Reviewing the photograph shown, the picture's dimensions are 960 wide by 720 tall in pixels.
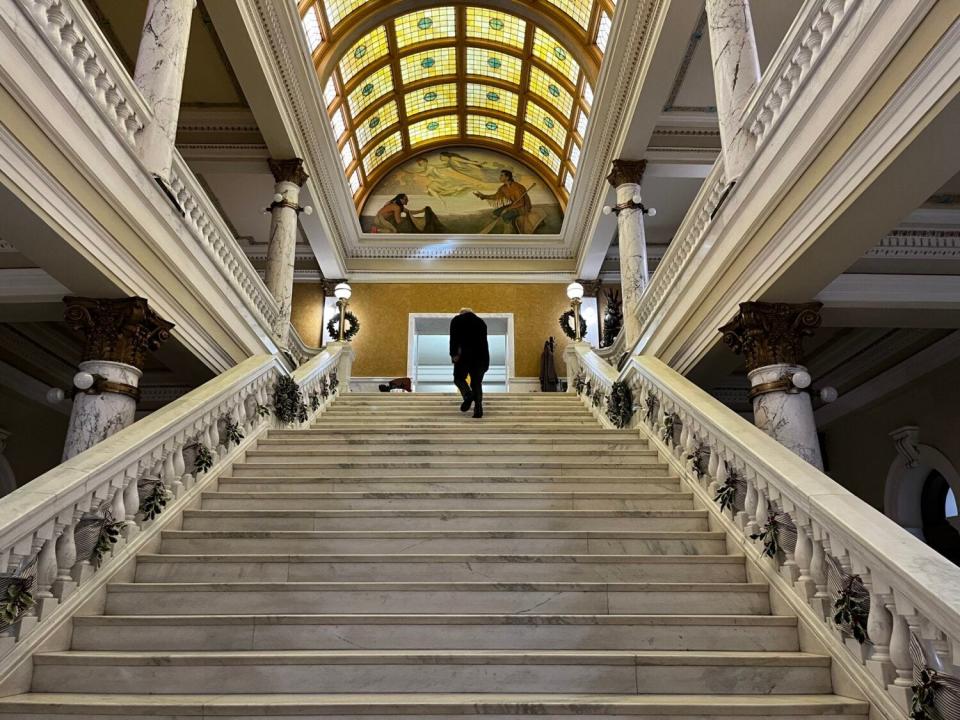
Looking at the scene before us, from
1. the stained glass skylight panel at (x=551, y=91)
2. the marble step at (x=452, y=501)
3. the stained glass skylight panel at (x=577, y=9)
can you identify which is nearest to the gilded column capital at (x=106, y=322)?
the marble step at (x=452, y=501)

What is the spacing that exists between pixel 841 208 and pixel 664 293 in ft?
13.3

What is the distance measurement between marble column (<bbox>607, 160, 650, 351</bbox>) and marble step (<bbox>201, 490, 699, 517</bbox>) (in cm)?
570

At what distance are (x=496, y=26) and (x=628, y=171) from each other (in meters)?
5.97

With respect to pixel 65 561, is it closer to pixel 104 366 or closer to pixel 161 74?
pixel 104 366

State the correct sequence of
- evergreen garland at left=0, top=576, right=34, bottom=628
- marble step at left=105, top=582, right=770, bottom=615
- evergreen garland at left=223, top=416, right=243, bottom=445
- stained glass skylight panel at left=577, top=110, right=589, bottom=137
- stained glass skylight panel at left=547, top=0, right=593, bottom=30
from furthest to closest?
1. stained glass skylight panel at left=577, top=110, right=589, bottom=137
2. stained glass skylight panel at left=547, top=0, right=593, bottom=30
3. evergreen garland at left=223, top=416, right=243, bottom=445
4. marble step at left=105, top=582, right=770, bottom=615
5. evergreen garland at left=0, top=576, right=34, bottom=628

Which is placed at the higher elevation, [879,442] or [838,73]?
[838,73]

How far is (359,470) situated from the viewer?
20.2 ft

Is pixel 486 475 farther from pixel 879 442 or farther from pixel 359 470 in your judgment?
pixel 879 442

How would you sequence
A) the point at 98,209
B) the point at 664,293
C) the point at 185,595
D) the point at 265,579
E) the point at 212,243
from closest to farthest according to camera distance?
the point at 185,595 < the point at 265,579 < the point at 98,209 < the point at 212,243 < the point at 664,293

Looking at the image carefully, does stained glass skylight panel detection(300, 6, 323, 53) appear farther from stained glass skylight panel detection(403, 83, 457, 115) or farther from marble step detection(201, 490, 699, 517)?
marble step detection(201, 490, 699, 517)

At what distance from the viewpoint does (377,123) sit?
17438 mm

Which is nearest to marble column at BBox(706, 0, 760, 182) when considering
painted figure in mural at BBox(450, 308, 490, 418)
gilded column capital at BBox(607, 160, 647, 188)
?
painted figure in mural at BBox(450, 308, 490, 418)

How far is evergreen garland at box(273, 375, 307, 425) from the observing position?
7.94 m

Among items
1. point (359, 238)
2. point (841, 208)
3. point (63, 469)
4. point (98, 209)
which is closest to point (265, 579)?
point (63, 469)
